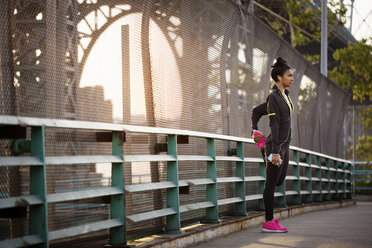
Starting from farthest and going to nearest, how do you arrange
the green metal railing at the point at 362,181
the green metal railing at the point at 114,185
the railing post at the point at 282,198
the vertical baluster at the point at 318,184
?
the green metal railing at the point at 362,181, the vertical baluster at the point at 318,184, the railing post at the point at 282,198, the green metal railing at the point at 114,185

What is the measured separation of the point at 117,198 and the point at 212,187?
2.16m

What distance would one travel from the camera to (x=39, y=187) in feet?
13.3

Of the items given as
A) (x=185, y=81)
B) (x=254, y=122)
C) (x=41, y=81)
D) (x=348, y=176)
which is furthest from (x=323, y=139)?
(x=41, y=81)

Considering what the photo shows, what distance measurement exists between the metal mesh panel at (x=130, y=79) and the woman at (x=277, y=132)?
59cm

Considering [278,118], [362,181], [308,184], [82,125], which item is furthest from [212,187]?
[362,181]

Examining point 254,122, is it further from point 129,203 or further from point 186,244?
point 129,203

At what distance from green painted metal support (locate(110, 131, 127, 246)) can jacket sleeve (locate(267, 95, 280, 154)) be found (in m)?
2.66

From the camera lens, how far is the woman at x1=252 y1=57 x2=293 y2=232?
741 centimetres

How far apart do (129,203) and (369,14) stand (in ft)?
102

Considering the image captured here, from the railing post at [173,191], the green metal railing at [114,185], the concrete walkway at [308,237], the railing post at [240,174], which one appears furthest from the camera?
the railing post at [240,174]

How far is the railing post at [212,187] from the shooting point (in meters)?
7.08

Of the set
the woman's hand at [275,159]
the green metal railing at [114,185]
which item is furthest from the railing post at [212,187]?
the woman's hand at [275,159]

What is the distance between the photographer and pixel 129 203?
548 cm

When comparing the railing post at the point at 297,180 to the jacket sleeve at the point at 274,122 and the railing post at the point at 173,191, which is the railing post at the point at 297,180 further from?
the railing post at the point at 173,191
